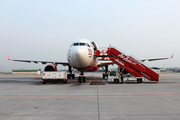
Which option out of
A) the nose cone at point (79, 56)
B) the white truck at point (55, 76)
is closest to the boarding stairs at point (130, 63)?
the nose cone at point (79, 56)

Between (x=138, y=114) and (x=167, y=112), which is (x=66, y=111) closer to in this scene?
(x=138, y=114)

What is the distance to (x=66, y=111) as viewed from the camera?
20.8 ft

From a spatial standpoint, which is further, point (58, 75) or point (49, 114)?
point (58, 75)

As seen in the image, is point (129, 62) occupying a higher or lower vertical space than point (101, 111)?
higher

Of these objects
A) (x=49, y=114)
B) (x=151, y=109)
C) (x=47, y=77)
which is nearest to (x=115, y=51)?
(x=47, y=77)

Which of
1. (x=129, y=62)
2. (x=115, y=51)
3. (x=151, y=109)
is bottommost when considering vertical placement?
(x=151, y=109)

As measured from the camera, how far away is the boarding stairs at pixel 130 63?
65.1ft

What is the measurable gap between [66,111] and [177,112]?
4.17 metres

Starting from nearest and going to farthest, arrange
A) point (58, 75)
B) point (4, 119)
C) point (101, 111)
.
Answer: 1. point (4, 119)
2. point (101, 111)
3. point (58, 75)

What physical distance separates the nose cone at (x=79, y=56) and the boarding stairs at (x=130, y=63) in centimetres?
299

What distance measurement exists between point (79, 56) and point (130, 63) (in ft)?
23.1

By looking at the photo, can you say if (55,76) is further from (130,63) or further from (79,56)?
(130,63)

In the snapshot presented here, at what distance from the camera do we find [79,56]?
16734mm

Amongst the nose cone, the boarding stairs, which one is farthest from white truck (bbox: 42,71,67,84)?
the boarding stairs
